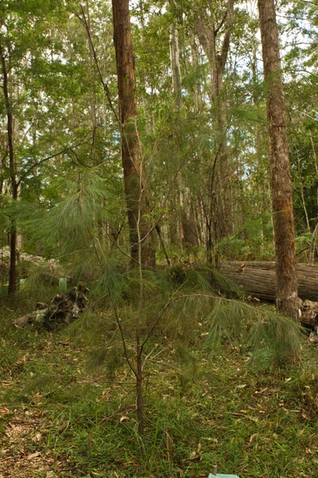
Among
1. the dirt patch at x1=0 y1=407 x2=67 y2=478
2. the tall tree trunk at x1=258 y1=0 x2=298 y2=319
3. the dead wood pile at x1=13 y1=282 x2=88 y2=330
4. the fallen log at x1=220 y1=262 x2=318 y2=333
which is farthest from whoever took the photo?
the fallen log at x1=220 y1=262 x2=318 y2=333

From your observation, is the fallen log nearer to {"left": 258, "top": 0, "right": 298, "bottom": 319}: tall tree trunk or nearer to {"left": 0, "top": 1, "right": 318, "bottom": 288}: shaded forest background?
{"left": 0, "top": 1, "right": 318, "bottom": 288}: shaded forest background

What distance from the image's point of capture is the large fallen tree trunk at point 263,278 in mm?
6996

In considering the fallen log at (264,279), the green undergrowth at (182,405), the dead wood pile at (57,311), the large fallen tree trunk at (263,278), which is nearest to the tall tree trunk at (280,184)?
the green undergrowth at (182,405)

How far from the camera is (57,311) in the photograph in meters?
6.30

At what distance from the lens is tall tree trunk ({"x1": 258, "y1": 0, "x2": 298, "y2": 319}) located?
4.93 metres

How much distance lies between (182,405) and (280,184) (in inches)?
106

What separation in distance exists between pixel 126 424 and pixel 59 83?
242 inches

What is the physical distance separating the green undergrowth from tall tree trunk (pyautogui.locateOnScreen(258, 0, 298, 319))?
2.91 feet

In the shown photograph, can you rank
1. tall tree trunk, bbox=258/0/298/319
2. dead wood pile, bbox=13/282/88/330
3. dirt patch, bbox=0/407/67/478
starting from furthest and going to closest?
dead wood pile, bbox=13/282/88/330 → tall tree trunk, bbox=258/0/298/319 → dirt patch, bbox=0/407/67/478

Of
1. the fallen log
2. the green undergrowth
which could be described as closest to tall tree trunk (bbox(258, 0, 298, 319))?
the green undergrowth

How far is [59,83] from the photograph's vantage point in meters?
7.63

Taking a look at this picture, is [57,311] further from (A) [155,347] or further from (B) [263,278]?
(B) [263,278]

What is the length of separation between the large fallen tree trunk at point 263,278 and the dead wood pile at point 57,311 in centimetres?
232

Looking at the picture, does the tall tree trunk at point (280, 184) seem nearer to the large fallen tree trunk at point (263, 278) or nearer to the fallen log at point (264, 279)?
the fallen log at point (264, 279)
